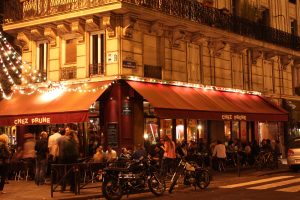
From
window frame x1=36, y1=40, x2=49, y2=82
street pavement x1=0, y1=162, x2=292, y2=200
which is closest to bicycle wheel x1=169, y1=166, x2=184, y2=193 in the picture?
street pavement x1=0, y1=162, x2=292, y2=200

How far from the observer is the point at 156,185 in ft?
42.8

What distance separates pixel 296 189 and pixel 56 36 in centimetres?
1134

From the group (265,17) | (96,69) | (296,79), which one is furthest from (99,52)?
(296,79)

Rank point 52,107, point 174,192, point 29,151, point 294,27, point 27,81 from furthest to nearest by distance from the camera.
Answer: point 294,27, point 27,81, point 52,107, point 29,151, point 174,192

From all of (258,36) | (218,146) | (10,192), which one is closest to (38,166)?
(10,192)

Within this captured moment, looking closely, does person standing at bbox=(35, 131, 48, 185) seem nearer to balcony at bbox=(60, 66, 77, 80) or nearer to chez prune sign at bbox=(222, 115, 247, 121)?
balcony at bbox=(60, 66, 77, 80)

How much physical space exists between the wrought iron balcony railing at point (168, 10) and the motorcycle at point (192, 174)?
21.2 feet

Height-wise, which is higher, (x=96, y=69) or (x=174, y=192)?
(x=96, y=69)

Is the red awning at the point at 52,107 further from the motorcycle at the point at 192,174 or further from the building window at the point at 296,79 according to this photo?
the building window at the point at 296,79

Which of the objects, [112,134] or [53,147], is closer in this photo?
[53,147]

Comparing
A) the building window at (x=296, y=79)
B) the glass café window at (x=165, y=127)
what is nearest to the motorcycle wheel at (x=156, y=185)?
the glass café window at (x=165, y=127)

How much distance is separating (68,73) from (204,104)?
19.0 ft

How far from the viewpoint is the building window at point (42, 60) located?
1985 centimetres

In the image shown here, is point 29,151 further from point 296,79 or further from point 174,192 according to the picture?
point 296,79
